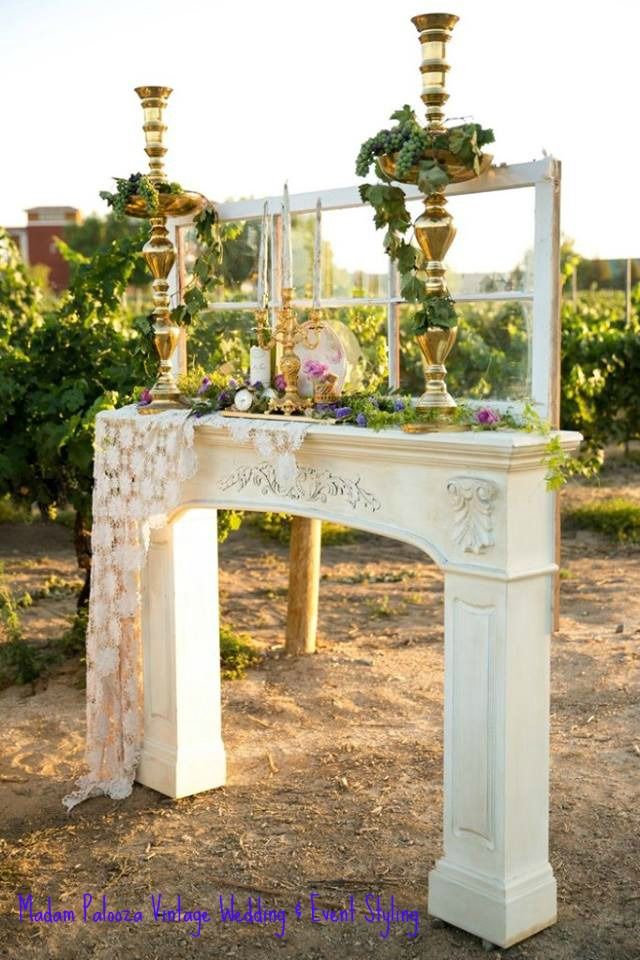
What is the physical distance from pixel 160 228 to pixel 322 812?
7.45 feet

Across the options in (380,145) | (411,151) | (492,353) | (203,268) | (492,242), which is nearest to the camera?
(411,151)

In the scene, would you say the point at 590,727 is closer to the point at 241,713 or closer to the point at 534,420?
the point at 241,713

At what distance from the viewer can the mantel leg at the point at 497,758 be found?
3.14 metres

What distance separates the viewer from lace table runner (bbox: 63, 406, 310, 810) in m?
3.98

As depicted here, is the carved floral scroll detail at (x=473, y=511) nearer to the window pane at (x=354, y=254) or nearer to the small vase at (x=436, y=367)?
the small vase at (x=436, y=367)

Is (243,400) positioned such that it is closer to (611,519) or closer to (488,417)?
(488,417)

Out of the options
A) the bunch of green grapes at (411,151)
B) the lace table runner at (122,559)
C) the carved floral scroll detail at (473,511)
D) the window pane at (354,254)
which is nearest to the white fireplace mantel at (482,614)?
the carved floral scroll detail at (473,511)

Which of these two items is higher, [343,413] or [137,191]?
[137,191]

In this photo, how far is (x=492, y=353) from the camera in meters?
3.70

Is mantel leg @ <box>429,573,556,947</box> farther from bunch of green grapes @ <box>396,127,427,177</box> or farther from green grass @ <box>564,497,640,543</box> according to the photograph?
green grass @ <box>564,497,640,543</box>

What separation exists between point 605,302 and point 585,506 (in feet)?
22.2

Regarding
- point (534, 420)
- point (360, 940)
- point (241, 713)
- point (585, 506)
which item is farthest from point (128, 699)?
point (585, 506)

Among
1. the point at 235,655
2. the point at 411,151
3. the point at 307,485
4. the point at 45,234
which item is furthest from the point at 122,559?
the point at 45,234

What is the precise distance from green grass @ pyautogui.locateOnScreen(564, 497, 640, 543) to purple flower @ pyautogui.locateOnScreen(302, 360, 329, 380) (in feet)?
19.3
